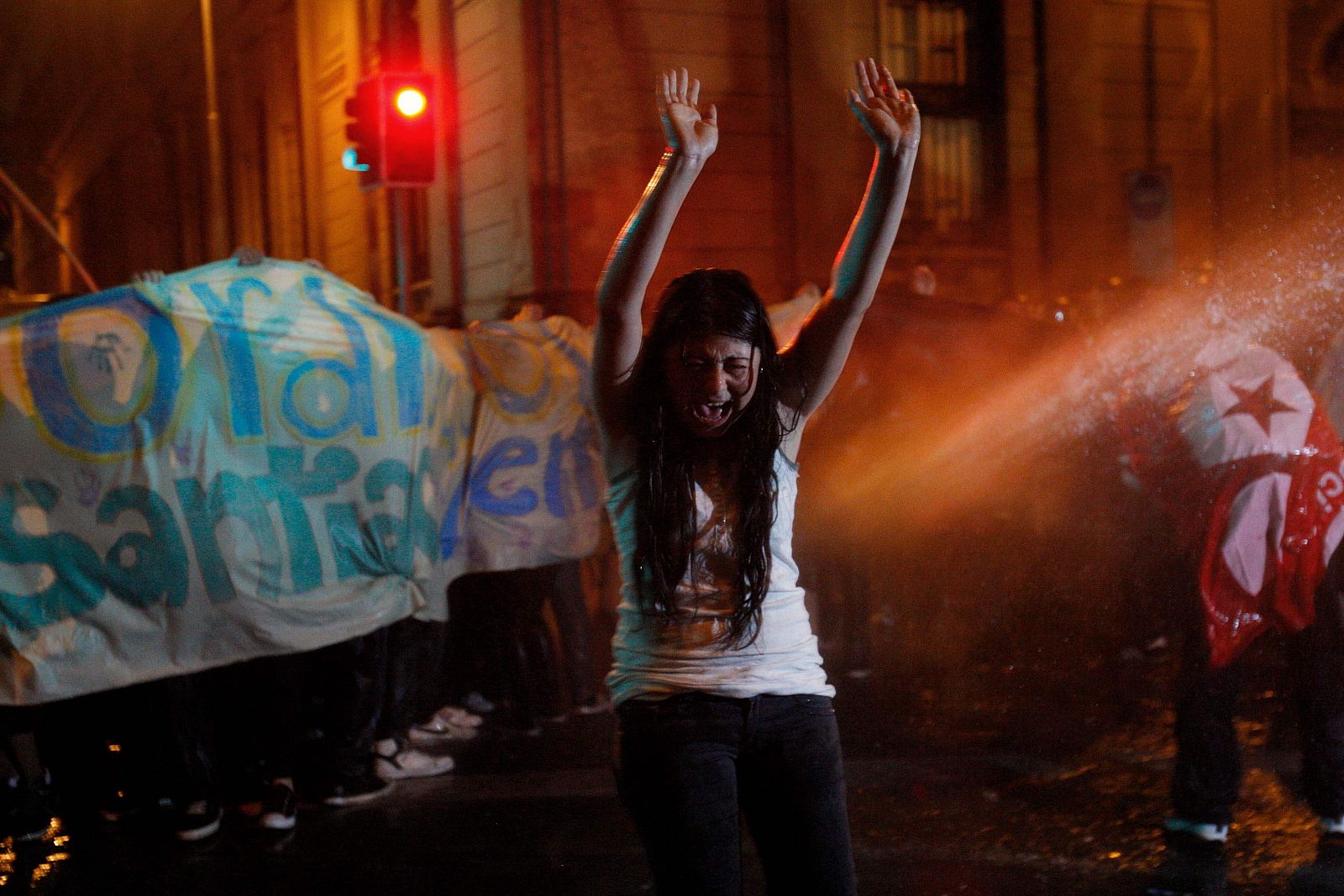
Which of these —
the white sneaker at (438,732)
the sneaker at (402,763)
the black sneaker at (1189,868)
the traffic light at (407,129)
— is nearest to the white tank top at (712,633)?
the black sneaker at (1189,868)

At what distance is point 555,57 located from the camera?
11.2m

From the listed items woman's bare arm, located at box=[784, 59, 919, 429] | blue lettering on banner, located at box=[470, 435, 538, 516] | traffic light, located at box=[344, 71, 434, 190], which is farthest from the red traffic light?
woman's bare arm, located at box=[784, 59, 919, 429]

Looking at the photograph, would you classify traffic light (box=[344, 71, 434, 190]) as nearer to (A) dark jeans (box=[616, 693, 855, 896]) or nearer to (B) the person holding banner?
(B) the person holding banner

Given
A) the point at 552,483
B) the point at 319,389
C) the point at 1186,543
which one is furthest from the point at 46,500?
the point at 1186,543

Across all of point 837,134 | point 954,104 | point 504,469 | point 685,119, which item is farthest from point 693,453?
point 954,104

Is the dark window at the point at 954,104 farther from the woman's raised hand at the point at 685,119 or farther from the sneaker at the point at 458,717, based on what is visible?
the woman's raised hand at the point at 685,119

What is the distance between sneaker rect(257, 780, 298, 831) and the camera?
5.08m

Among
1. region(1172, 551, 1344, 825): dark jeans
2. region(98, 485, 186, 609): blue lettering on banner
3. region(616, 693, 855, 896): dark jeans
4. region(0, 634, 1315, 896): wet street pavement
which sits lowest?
region(0, 634, 1315, 896): wet street pavement

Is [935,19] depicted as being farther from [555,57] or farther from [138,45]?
[138,45]

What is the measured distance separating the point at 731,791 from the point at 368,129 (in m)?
7.89

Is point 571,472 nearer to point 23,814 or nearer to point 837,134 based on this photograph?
point 23,814

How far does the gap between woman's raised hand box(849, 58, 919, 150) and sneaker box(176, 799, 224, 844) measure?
377cm

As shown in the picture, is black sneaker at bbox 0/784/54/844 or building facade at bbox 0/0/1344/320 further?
building facade at bbox 0/0/1344/320

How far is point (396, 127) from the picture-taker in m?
9.38
